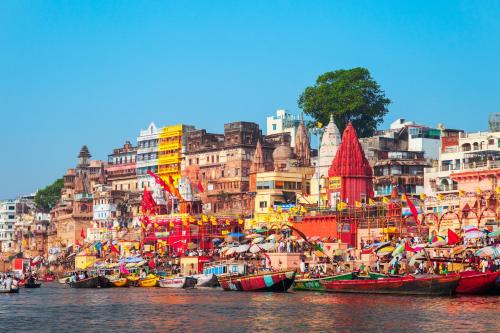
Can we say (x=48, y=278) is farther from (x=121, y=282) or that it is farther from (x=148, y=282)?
(x=148, y=282)

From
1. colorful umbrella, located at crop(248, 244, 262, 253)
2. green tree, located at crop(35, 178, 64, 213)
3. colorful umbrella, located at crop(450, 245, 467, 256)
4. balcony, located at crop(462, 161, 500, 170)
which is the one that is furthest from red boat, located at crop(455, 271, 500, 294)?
green tree, located at crop(35, 178, 64, 213)

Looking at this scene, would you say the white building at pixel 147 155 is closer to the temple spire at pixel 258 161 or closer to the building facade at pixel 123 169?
the building facade at pixel 123 169

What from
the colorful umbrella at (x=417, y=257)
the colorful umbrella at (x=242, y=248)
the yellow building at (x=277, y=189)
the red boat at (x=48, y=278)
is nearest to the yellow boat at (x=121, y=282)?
the colorful umbrella at (x=242, y=248)

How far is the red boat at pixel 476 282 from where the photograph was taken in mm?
52188

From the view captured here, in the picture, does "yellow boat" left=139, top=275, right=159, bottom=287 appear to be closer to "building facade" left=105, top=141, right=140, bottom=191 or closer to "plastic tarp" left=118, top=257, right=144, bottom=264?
"plastic tarp" left=118, top=257, right=144, bottom=264

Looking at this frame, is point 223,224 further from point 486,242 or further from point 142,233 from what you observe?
point 486,242

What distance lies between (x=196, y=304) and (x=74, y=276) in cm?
2871

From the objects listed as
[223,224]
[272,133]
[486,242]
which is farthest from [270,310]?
[272,133]

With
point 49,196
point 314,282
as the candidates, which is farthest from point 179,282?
point 49,196

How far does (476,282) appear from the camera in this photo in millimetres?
52531

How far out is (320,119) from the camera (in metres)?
105

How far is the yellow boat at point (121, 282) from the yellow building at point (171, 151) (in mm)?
35948

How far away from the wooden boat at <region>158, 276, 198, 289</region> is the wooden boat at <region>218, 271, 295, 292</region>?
758 cm

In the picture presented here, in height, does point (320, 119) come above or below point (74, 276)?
above
